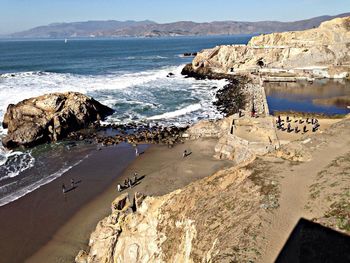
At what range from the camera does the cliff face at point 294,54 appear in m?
62.2

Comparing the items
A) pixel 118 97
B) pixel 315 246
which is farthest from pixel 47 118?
pixel 315 246

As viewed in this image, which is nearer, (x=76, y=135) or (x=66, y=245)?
(x=66, y=245)

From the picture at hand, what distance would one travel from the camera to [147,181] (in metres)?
23.5

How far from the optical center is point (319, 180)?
44.8 feet

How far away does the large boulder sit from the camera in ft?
107

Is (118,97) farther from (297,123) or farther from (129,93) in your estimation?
(297,123)

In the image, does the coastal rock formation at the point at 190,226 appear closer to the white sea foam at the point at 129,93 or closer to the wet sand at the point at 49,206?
the wet sand at the point at 49,206

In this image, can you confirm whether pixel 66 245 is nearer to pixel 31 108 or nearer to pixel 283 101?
pixel 31 108

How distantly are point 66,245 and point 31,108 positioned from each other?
21.8 m

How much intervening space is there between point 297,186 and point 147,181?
39.7 ft

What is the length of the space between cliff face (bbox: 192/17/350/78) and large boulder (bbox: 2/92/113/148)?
36.4 metres

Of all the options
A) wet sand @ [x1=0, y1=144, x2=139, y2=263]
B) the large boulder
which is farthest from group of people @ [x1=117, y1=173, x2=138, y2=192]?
the large boulder

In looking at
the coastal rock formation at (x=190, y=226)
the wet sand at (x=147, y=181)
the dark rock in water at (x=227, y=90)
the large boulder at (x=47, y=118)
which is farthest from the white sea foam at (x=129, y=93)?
the coastal rock formation at (x=190, y=226)

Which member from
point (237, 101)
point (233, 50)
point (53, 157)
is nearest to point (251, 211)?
point (53, 157)
